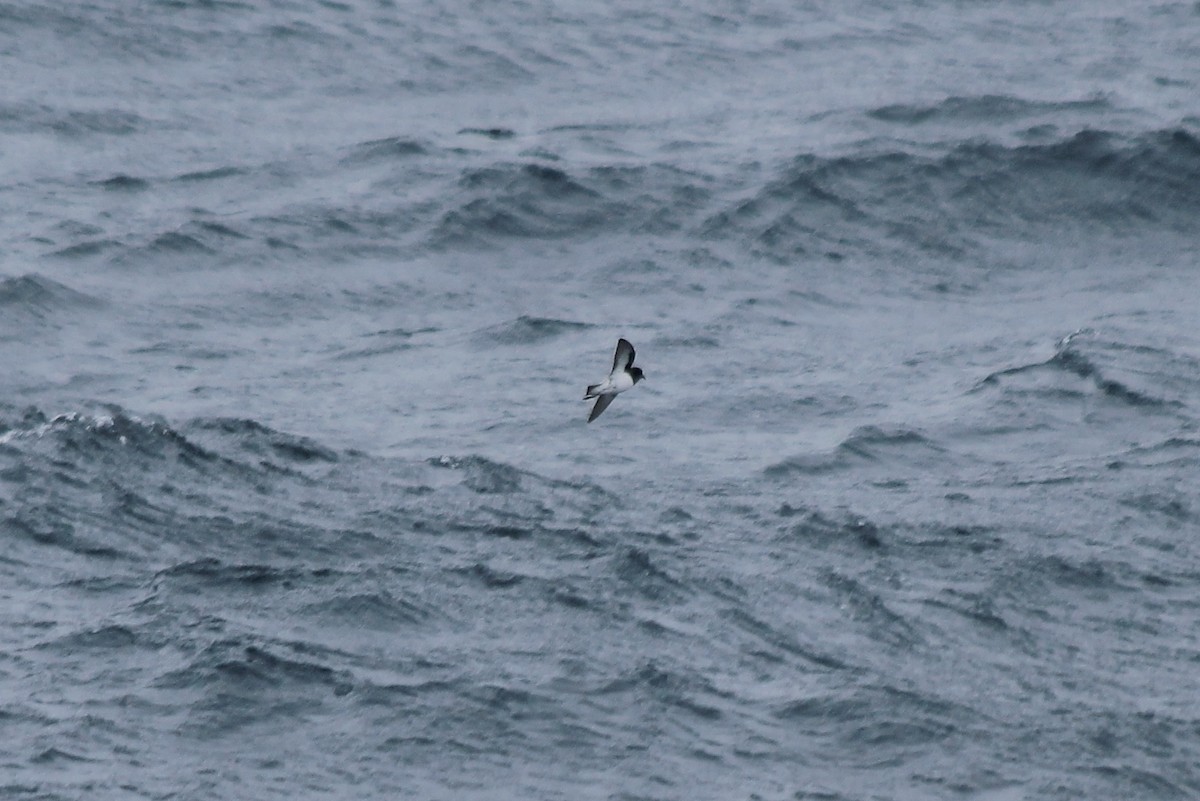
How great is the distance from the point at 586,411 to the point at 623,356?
4750 mm

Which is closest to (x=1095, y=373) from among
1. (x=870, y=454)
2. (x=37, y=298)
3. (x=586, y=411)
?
(x=870, y=454)

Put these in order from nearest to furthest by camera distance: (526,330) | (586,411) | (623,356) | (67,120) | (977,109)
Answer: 1. (623,356)
2. (586,411)
3. (526,330)
4. (67,120)
5. (977,109)

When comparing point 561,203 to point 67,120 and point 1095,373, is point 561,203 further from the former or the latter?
point 1095,373

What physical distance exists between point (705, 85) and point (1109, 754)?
17676 mm

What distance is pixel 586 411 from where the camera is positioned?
67.1 ft

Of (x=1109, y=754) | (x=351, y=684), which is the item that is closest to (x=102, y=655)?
(x=351, y=684)

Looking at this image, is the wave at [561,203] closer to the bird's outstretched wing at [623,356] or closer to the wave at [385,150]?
the wave at [385,150]

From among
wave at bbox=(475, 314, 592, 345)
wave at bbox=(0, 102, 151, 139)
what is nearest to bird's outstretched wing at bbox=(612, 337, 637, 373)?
wave at bbox=(475, 314, 592, 345)

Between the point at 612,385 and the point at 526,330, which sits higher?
the point at 612,385

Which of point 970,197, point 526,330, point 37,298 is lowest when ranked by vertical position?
point 37,298

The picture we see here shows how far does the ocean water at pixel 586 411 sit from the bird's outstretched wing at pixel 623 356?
73.0 inches

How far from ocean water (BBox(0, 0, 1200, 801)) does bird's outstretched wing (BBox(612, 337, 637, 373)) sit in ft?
6.08

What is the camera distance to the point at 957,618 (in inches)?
647

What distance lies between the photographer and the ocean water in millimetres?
14758
